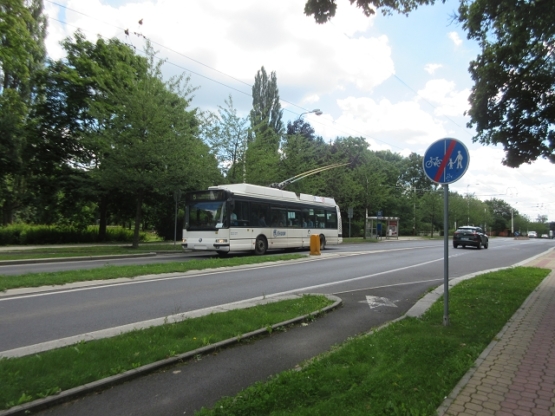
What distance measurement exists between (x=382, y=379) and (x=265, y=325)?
2480mm

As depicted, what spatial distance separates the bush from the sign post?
25.2 m

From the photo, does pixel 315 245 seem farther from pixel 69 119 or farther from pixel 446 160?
pixel 69 119

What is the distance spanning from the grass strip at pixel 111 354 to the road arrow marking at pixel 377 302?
2383 millimetres

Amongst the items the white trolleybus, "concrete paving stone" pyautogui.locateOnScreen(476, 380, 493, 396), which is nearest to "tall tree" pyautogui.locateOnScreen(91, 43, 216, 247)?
the white trolleybus

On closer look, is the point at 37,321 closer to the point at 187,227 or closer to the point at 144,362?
the point at 144,362

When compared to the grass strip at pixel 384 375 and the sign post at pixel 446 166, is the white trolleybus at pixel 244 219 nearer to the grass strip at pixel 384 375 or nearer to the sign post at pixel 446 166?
the grass strip at pixel 384 375

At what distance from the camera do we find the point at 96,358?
14.8ft

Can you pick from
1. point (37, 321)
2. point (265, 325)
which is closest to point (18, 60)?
point (37, 321)

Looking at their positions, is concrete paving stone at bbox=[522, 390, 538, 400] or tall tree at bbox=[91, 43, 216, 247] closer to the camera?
concrete paving stone at bbox=[522, 390, 538, 400]

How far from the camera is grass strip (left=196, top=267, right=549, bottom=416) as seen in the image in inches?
137

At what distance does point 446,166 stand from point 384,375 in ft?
11.7

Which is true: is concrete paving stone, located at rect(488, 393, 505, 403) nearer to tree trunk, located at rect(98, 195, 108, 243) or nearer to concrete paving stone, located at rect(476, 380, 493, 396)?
concrete paving stone, located at rect(476, 380, 493, 396)

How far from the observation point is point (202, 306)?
785 centimetres

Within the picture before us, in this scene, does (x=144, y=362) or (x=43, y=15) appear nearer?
(x=144, y=362)
